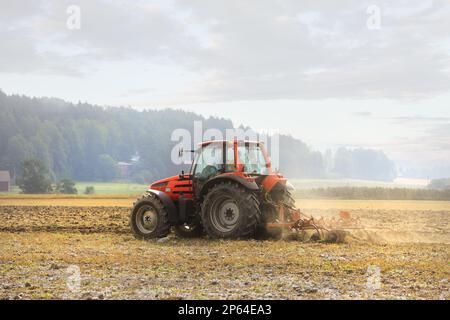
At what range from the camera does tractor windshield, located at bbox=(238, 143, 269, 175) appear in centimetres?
1564

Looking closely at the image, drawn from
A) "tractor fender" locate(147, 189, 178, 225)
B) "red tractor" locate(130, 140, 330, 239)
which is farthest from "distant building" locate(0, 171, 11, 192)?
"tractor fender" locate(147, 189, 178, 225)

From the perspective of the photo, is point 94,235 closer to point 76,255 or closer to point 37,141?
point 76,255

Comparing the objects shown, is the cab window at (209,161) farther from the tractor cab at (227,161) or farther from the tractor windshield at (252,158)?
the tractor windshield at (252,158)

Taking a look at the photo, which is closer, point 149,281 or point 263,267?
point 149,281

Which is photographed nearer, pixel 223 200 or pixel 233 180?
pixel 233 180

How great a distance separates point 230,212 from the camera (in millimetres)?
15367

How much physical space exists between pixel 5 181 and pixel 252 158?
90388 millimetres

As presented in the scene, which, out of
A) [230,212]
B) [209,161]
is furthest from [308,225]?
[209,161]

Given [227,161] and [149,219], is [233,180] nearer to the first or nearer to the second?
[227,161]

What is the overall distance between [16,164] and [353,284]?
108143mm

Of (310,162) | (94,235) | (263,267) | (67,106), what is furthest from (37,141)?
(263,267)

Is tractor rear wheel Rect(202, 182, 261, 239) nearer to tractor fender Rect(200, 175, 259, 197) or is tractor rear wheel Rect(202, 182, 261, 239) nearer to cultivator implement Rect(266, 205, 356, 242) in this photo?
tractor fender Rect(200, 175, 259, 197)

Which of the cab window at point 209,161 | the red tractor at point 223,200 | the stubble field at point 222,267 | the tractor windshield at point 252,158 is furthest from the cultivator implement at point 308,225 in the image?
the cab window at point 209,161

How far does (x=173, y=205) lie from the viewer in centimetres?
1617
